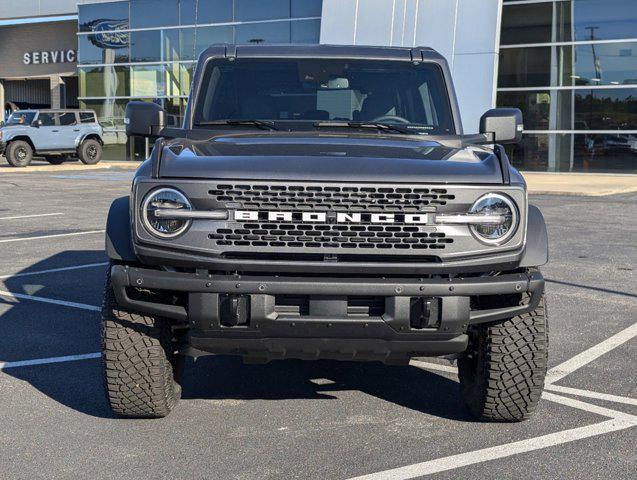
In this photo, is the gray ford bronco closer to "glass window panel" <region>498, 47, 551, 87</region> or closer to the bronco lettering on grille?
the bronco lettering on grille

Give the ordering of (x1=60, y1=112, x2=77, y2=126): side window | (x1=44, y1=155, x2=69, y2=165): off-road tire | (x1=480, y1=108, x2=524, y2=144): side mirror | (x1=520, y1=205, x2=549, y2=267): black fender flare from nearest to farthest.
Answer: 1. (x1=520, y1=205, x2=549, y2=267): black fender flare
2. (x1=480, y1=108, x2=524, y2=144): side mirror
3. (x1=60, y1=112, x2=77, y2=126): side window
4. (x1=44, y1=155, x2=69, y2=165): off-road tire

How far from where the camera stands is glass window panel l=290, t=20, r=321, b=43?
111 ft

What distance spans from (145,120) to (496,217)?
90.5 inches

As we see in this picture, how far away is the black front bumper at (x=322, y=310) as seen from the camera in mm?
4145

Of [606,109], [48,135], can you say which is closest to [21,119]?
[48,135]

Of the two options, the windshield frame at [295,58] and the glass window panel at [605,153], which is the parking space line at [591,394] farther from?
the glass window panel at [605,153]

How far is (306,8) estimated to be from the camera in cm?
3400

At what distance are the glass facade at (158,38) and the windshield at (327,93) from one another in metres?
28.4

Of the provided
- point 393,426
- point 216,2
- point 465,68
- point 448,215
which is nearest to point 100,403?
point 393,426

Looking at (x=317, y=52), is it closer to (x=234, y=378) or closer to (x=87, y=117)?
(x=234, y=378)

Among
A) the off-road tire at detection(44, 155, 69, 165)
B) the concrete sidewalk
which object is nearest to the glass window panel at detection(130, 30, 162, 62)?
the off-road tire at detection(44, 155, 69, 165)

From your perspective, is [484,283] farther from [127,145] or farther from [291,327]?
[127,145]

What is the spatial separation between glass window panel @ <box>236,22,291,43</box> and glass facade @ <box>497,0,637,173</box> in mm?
7906

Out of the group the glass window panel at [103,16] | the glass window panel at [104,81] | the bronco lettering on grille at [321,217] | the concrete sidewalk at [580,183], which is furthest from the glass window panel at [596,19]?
the bronco lettering on grille at [321,217]
